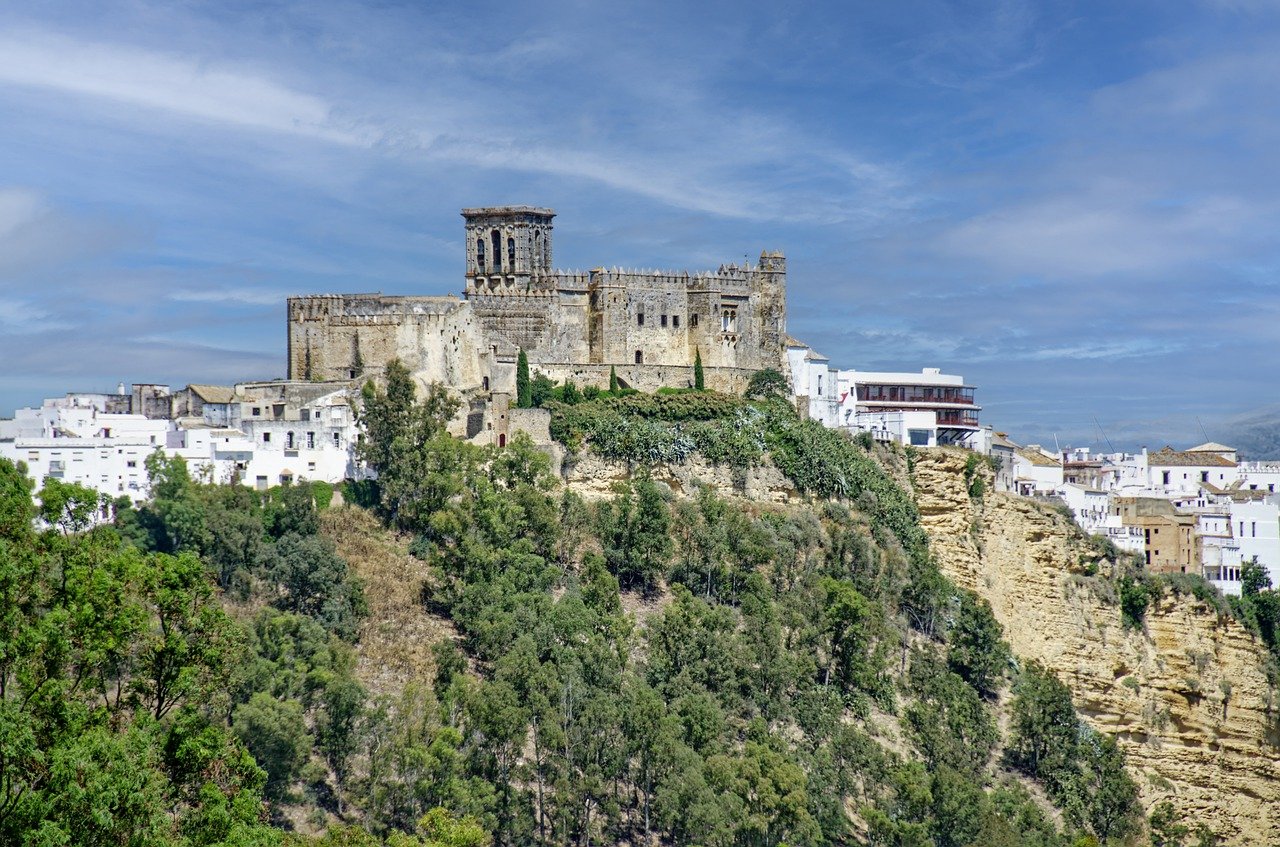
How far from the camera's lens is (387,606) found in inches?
1619

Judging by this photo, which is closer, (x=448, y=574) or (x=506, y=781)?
(x=506, y=781)

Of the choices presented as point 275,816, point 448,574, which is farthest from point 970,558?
point 275,816

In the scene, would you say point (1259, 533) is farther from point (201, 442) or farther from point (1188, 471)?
point (201, 442)

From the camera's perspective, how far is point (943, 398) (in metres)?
64.8

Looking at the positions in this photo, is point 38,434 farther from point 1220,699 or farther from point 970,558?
point 1220,699

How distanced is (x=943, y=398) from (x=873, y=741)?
2552 centimetres

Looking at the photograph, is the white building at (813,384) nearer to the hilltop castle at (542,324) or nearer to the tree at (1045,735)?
the hilltop castle at (542,324)

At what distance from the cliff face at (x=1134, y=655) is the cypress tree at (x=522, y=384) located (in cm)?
1466

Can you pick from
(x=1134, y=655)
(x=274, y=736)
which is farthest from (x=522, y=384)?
(x=1134, y=655)

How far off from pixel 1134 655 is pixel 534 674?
28156 millimetres

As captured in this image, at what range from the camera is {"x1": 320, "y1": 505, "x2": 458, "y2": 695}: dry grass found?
38.4 metres

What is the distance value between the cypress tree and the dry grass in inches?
320

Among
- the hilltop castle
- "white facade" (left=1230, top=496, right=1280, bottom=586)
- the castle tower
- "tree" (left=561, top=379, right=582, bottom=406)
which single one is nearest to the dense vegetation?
"tree" (left=561, top=379, right=582, bottom=406)

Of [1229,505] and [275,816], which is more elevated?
[1229,505]
